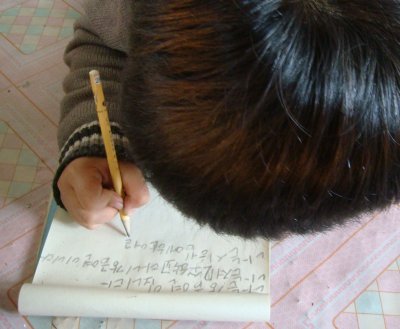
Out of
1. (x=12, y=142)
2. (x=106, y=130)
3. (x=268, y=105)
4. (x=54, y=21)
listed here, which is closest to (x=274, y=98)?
(x=268, y=105)

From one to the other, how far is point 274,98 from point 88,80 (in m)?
0.32

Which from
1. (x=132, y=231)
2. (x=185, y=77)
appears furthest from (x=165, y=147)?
(x=132, y=231)

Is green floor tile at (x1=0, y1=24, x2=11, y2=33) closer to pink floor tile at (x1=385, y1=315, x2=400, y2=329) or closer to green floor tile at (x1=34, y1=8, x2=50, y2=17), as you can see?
green floor tile at (x1=34, y1=8, x2=50, y2=17)

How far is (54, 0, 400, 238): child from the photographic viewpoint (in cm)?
21

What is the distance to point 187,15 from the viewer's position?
0.22 m

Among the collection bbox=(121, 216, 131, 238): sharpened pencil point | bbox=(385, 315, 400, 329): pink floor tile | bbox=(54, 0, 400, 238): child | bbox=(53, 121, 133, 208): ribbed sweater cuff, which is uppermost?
bbox=(54, 0, 400, 238): child

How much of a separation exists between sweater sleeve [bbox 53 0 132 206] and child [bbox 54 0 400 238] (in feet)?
0.52

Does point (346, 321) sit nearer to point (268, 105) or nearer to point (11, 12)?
point (268, 105)

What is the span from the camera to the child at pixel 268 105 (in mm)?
211

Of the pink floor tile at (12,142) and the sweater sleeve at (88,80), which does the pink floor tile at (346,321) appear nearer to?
the sweater sleeve at (88,80)

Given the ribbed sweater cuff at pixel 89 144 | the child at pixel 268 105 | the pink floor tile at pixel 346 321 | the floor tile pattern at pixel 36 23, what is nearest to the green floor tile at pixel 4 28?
the floor tile pattern at pixel 36 23

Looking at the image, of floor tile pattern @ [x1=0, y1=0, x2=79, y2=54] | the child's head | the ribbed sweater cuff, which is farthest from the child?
floor tile pattern @ [x1=0, y1=0, x2=79, y2=54]

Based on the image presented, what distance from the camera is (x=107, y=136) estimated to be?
0.38 m

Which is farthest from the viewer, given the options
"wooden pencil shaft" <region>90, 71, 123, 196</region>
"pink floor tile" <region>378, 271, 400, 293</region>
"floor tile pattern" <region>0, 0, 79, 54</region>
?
"floor tile pattern" <region>0, 0, 79, 54</region>
